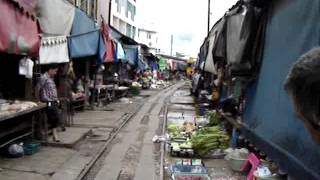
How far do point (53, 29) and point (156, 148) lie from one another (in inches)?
168

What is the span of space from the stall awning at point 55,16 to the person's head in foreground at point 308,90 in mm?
10607

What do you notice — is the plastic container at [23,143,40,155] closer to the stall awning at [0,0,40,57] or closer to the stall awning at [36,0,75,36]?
the stall awning at [0,0,40,57]

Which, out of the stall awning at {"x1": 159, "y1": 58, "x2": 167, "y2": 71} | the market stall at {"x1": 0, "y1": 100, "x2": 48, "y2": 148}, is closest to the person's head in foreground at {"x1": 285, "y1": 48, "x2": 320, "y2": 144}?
the market stall at {"x1": 0, "y1": 100, "x2": 48, "y2": 148}

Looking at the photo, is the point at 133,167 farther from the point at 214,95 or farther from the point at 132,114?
the point at 132,114

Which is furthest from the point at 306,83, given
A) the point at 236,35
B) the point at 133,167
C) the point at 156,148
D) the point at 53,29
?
the point at 53,29

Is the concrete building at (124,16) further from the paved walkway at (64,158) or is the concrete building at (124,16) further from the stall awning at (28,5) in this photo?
the stall awning at (28,5)

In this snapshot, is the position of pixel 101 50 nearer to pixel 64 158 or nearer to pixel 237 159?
pixel 64 158

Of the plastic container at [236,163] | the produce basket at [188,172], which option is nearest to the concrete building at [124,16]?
the plastic container at [236,163]

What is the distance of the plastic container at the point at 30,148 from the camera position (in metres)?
11.3

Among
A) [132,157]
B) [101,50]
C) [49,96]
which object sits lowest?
[132,157]

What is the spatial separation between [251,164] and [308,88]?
7.61 m

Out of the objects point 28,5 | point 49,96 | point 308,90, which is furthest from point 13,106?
point 308,90

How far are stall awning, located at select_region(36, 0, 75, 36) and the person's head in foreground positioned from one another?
10.6 meters

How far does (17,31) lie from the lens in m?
9.77
